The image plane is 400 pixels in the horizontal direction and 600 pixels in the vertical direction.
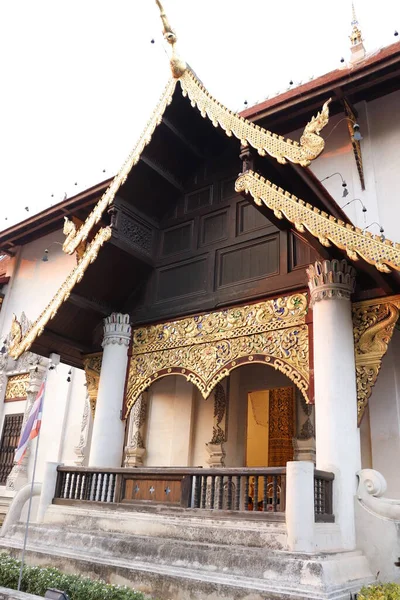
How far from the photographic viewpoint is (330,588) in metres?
3.68

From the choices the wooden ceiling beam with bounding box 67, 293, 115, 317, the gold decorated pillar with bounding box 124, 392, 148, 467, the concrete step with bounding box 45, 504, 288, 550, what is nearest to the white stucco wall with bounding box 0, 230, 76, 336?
the gold decorated pillar with bounding box 124, 392, 148, 467

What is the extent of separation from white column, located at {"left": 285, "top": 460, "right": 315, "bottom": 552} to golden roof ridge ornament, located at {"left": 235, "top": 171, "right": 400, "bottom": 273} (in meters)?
1.85

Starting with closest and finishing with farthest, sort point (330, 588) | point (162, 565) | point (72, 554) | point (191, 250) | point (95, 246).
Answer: point (330, 588)
point (162, 565)
point (72, 554)
point (95, 246)
point (191, 250)

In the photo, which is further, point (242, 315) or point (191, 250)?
point (191, 250)

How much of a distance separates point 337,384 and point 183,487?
177 centimetres

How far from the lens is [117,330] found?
730 cm

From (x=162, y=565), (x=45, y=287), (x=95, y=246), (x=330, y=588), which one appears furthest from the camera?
(x=45, y=287)

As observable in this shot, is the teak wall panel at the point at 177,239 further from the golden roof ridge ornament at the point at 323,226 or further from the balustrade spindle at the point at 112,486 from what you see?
the balustrade spindle at the point at 112,486

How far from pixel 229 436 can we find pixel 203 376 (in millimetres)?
2063

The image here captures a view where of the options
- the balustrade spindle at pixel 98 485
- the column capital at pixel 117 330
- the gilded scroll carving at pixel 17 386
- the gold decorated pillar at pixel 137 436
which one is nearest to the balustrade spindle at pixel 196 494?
the balustrade spindle at pixel 98 485

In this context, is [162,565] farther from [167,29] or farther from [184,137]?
[167,29]

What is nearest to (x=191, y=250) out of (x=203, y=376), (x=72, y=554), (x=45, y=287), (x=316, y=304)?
(x=203, y=376)

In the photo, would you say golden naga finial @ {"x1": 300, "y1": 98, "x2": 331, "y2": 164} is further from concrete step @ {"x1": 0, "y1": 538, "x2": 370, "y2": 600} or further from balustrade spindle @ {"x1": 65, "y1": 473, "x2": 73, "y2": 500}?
balustrade spindle @ {"x1": 65, "y1": 473, "x2": 73, "y2": 500}

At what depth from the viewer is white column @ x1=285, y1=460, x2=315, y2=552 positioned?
160 inches
